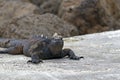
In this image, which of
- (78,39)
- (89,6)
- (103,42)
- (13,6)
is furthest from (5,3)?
(103,42)

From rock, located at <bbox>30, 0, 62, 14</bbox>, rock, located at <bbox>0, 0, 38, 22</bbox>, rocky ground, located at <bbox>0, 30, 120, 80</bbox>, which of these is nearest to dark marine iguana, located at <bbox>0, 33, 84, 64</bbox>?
rocky ground, located at <bbox>0, 30, 120, 80</bbox>

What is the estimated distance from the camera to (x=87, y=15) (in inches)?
565

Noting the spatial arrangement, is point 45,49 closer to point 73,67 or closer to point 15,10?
point 73,67

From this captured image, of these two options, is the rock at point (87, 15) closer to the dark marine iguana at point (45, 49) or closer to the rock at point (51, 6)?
the rock at point (51, 6)

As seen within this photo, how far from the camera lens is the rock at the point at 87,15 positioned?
14227 mm

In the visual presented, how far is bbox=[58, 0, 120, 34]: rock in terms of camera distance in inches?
560

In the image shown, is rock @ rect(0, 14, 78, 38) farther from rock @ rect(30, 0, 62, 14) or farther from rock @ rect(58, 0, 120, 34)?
rock @ rect(30, 0, 62, 14)

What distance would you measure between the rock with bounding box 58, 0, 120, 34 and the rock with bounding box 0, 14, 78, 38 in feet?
3.92

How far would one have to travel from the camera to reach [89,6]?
46.9ft

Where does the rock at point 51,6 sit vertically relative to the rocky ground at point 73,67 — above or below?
above

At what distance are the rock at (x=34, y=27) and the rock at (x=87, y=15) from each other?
119cm

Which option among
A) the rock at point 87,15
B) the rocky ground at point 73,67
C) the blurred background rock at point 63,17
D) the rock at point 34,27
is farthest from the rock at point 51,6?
the rocky ground at point 73,67

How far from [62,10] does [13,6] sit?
1.83 metres

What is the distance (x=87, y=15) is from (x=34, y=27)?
108 inches
